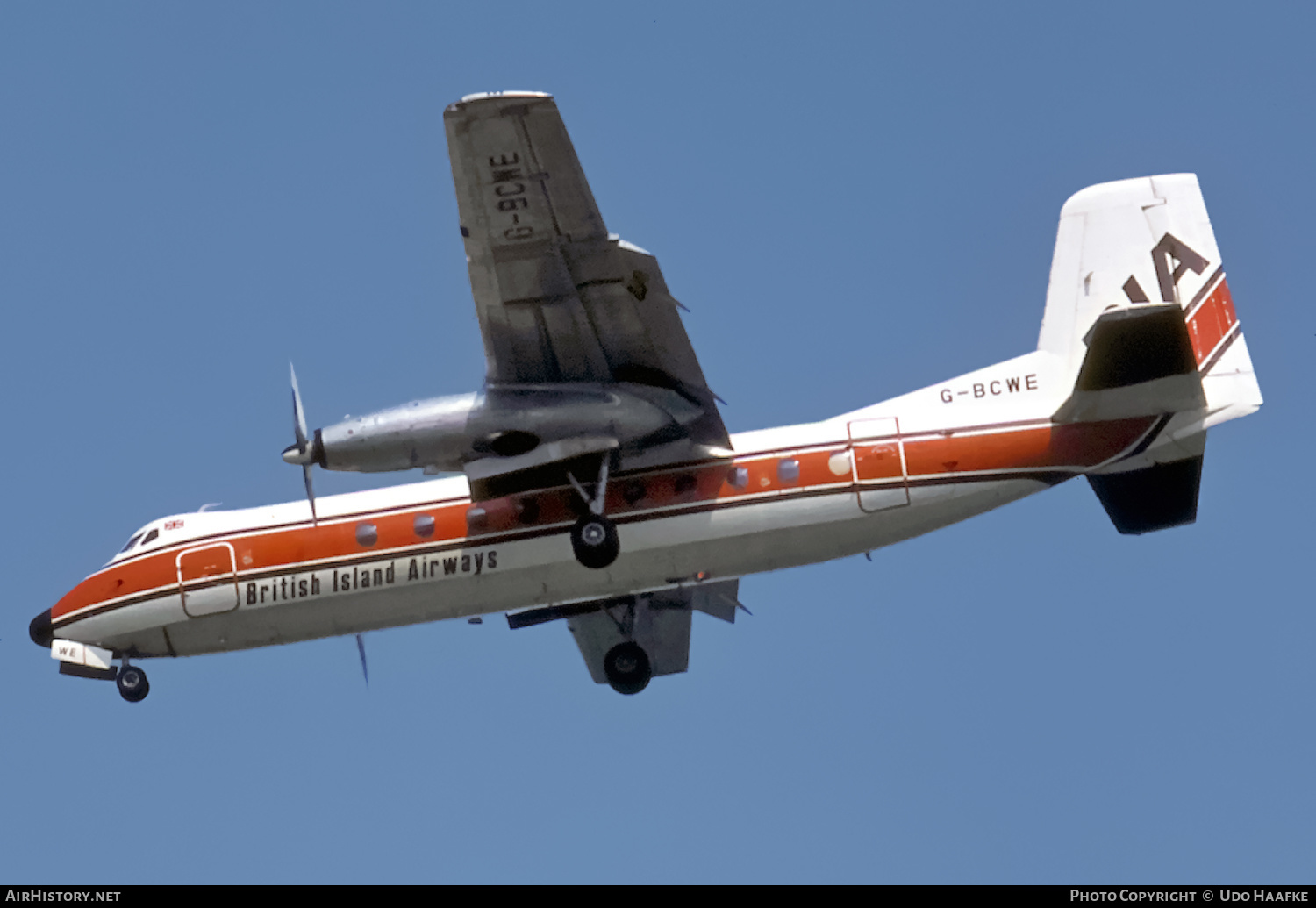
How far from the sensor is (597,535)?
26.7m

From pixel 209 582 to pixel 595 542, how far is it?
6.04m

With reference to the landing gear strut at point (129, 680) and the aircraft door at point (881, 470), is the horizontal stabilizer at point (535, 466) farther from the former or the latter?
the landing gear strut at point (129, 680)

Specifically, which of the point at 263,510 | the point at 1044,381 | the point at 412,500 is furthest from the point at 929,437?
the point at 263,510

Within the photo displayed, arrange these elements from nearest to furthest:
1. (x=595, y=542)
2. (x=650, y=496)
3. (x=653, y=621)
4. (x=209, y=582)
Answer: (x=595, y=542), (x=650, y=496), (x=209, y=582), (x=653, y=621)

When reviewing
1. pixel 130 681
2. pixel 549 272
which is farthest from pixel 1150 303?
pixel 130 681

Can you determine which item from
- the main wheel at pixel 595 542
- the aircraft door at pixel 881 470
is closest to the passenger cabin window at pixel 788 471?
the aircraft door at pixel 881 470

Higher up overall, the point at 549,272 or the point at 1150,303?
Answer: the point at 549,272

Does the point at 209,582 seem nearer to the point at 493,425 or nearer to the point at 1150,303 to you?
the point at 493,425

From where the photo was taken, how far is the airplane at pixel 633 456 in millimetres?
25750

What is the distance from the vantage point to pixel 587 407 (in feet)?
87.1

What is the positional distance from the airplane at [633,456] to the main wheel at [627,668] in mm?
2300
